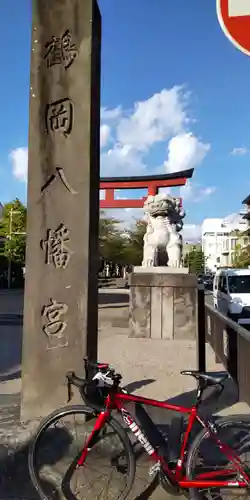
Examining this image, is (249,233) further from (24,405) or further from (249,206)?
(24,405)

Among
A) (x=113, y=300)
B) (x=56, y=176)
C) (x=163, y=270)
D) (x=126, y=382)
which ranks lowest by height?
(x=113, y=300)

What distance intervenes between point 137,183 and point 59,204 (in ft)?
86.8

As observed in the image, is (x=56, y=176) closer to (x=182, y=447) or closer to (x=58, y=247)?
(x=58, y=247)

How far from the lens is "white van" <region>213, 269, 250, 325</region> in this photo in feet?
47.6

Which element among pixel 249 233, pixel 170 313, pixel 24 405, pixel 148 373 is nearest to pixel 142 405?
pixel 24 405

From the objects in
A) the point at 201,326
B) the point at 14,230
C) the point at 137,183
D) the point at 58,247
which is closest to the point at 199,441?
the point at 58,247

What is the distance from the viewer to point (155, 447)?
9.88ft

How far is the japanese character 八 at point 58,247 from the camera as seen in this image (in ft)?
13.2

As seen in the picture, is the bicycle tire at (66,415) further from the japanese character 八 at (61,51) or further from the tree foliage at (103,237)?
the tree foliage at (103,237)

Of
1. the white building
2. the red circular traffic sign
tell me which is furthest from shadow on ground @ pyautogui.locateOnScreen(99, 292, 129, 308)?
the white building

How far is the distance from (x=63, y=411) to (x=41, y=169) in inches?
81.4

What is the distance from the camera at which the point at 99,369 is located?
3.11 meters

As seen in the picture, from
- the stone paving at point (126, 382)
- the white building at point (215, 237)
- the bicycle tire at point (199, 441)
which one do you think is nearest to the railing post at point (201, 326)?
the stone paving at point (126, 382)

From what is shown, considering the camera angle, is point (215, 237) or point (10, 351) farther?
point (215, 237)
